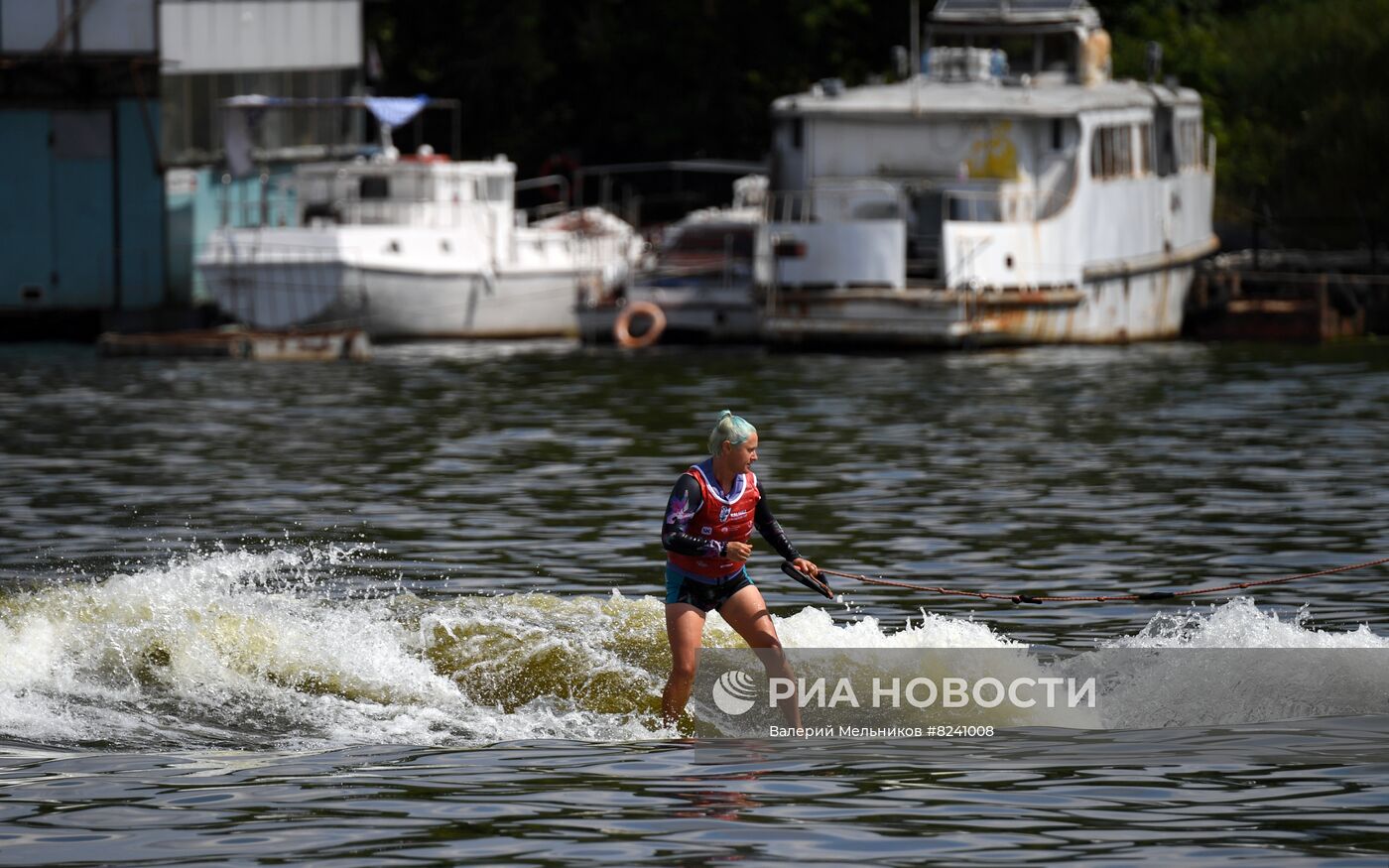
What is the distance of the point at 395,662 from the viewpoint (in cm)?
1447

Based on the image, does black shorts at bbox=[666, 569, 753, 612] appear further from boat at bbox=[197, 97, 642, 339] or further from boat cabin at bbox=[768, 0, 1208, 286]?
boat at bbox=[197, 97, 642, 339]

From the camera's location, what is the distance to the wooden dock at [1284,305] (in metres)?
40.8

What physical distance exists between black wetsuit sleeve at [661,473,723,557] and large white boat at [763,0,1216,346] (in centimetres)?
2550

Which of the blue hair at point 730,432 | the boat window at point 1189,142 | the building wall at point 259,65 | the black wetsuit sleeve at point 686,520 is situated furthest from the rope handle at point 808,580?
the building wall at point 259,65

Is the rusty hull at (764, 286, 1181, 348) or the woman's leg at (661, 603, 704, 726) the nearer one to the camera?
the woman's leg at (661, 603, 704, 726)

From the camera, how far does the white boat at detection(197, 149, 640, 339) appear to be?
136 feet

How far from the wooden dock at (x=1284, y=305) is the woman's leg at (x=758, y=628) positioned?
29544mm

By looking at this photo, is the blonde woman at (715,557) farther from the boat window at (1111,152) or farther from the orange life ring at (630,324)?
the boat window at (1111,152)

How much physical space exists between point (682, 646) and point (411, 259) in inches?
1198

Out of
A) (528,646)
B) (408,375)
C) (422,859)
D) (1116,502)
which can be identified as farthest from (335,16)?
(422,859)

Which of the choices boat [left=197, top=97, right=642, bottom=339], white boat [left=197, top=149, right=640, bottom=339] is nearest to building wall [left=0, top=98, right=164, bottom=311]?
boat [left=197, top=97, right=642, bottom=339]

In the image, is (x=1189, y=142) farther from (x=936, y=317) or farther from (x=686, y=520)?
(x=686, y=520)

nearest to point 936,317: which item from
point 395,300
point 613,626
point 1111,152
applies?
point 1111,152

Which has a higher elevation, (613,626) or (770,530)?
(770,530)
